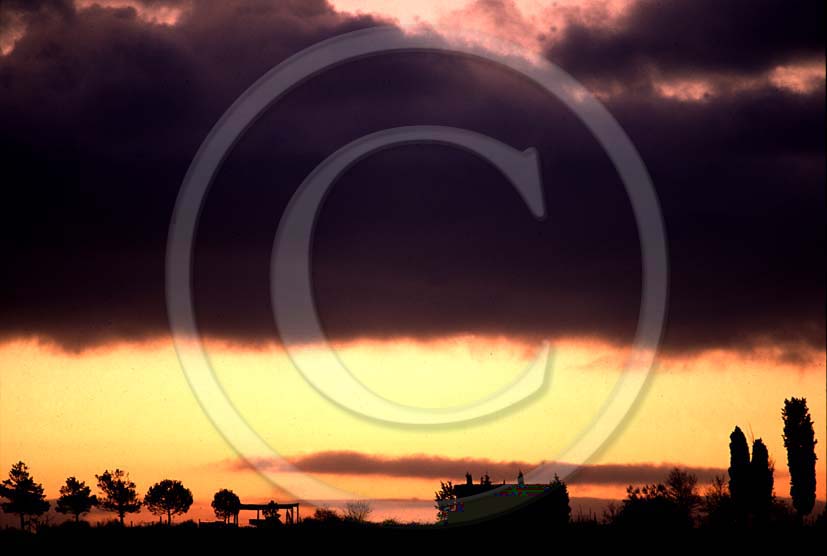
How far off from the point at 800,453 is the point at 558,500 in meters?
45.5

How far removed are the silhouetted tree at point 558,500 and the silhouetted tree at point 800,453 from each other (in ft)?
110

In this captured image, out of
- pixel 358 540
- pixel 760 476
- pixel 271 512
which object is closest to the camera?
pixel 358 540

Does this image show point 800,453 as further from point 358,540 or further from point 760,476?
point 358,540

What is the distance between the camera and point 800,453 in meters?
133

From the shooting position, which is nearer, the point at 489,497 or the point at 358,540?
the point at 358,540

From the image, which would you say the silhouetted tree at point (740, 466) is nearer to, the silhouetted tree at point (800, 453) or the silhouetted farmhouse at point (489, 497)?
the silhouetted tree at point (800, 453)

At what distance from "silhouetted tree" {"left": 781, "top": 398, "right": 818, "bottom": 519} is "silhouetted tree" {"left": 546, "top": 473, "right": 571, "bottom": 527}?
33.5 meters

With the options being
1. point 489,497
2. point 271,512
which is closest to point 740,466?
point 489,497

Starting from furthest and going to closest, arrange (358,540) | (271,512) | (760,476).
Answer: (760,476) < (271,512) < (358,540)

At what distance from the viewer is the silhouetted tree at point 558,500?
93.4 m

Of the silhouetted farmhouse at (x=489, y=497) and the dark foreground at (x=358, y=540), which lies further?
the silhouetted farmhouse at (x=489, y=497)

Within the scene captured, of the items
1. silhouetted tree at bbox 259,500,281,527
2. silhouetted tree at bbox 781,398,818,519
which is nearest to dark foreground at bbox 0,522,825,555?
silhouetted tree at bbox 259,500,281,527

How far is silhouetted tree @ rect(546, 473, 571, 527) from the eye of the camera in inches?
3676

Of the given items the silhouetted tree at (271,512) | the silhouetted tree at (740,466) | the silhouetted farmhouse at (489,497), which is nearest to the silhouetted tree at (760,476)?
the silhouetted tree at (740,466)
